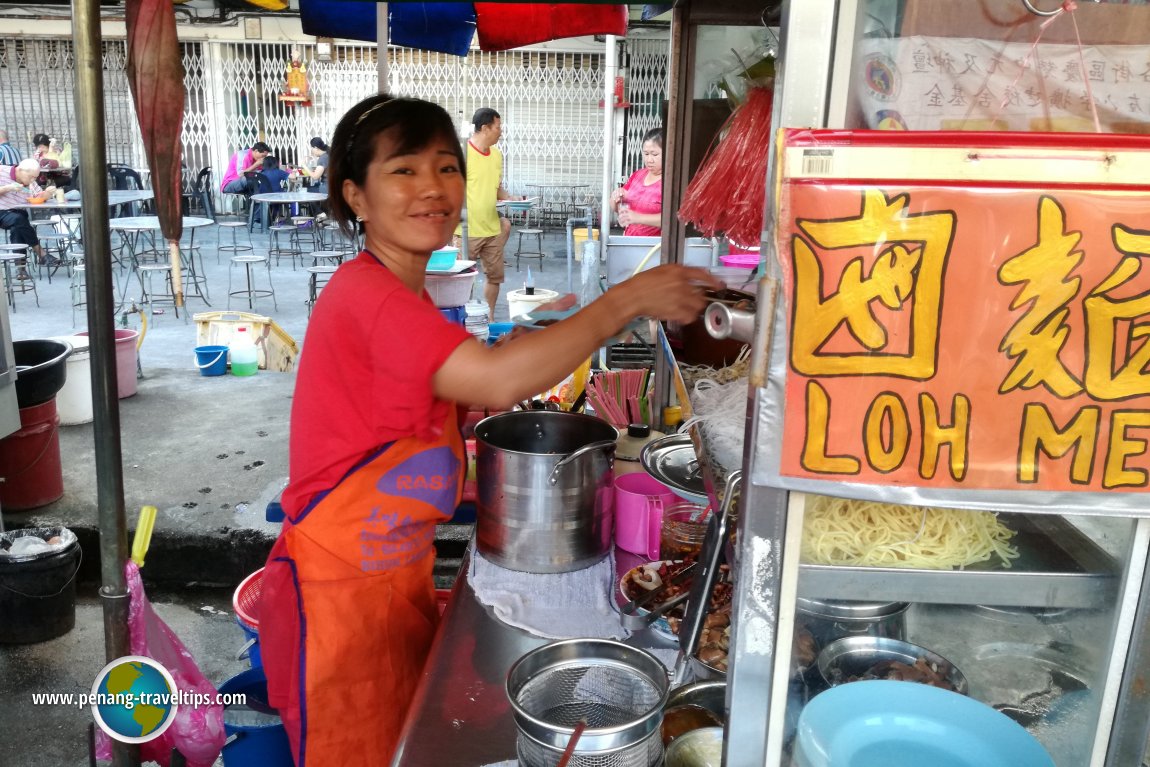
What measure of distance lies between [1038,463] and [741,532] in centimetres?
33

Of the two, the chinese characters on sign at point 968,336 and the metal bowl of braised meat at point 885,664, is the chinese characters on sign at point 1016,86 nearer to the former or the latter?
the chinese characters on sign at point 968,336

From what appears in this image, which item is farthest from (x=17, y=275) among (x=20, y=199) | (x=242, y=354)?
(x=242, y=354)

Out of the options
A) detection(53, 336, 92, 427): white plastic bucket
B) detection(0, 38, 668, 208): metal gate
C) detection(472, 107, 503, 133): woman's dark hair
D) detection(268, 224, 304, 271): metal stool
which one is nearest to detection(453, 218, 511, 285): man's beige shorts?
detection(472, 107, 503, 133): woman's dark hair

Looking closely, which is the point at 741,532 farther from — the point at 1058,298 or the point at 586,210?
the point at 586,210

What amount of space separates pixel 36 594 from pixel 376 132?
283cm

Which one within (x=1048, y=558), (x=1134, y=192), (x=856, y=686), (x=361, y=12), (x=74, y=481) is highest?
(x=361, y=12)

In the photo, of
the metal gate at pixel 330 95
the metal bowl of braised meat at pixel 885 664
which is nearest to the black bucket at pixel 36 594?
the metal bowl of braised meat at pixel 885 664

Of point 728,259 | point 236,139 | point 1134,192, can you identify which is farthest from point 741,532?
point 236,139

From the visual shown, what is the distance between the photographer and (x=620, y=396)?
3307 mm

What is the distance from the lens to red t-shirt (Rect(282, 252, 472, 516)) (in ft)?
4.81

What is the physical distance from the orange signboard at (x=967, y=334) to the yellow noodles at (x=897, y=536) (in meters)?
0.16

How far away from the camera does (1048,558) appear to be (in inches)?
42.3

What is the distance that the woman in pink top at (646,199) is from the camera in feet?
18.1

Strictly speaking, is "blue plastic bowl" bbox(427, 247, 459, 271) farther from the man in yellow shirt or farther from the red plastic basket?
the red plastic basket
